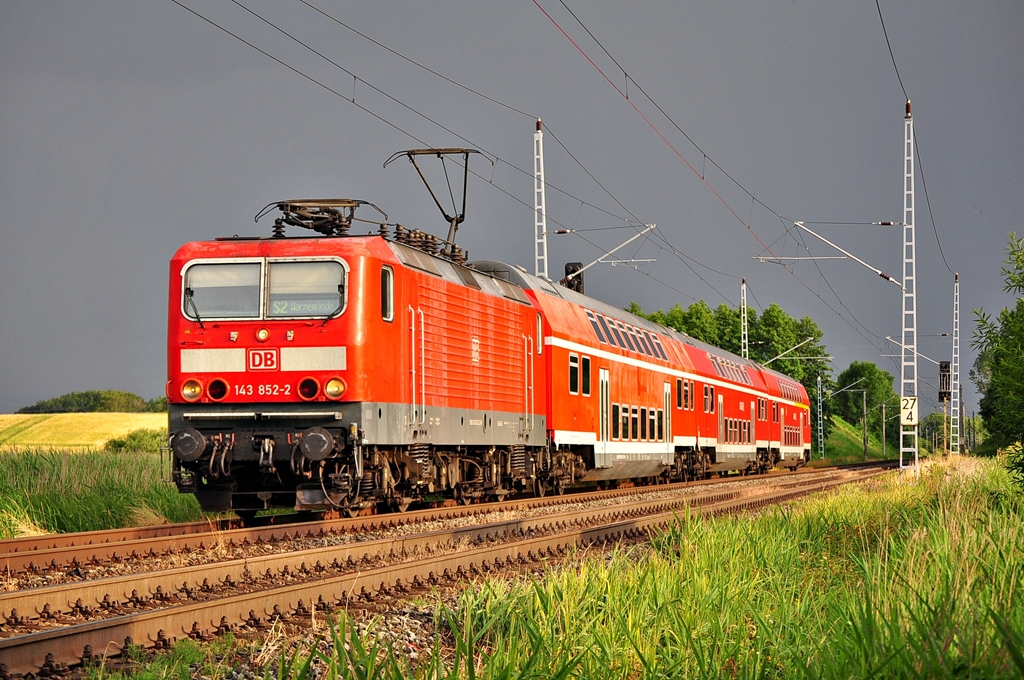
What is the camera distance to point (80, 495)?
16094 mm

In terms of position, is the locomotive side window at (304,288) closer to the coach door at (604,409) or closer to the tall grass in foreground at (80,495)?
the tall grass in foreground at (80,495)

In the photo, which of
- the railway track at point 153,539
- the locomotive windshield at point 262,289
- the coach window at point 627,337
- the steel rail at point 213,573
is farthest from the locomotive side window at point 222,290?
the coach window at point 627,337

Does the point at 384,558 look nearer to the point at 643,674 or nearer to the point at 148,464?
the point at 643,674

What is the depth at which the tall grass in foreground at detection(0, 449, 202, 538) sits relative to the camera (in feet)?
48.1

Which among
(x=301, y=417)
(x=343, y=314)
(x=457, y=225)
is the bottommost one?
(x=301, y=417)

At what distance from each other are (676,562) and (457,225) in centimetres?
1139

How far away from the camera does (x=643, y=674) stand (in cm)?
553

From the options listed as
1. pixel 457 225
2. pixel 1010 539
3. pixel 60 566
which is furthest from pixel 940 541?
pixel 457 225

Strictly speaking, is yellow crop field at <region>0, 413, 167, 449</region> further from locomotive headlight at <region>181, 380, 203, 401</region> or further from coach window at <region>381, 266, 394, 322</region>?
coach window at <region>381, 266, 394, 322</region>

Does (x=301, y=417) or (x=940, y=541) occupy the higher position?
(x=301, y=417)

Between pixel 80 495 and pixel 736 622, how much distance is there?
12141 mm

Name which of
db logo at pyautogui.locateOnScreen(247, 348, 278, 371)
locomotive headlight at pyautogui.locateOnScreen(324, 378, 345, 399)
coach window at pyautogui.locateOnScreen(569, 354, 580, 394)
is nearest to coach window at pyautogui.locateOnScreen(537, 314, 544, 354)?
coach window at pyautogui.locateOnScreen(569, 354, 580, 394)

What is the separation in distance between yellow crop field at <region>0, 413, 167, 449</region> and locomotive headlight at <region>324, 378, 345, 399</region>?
117ft

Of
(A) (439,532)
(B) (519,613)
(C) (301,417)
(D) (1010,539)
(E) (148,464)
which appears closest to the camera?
(B) (519,613)
